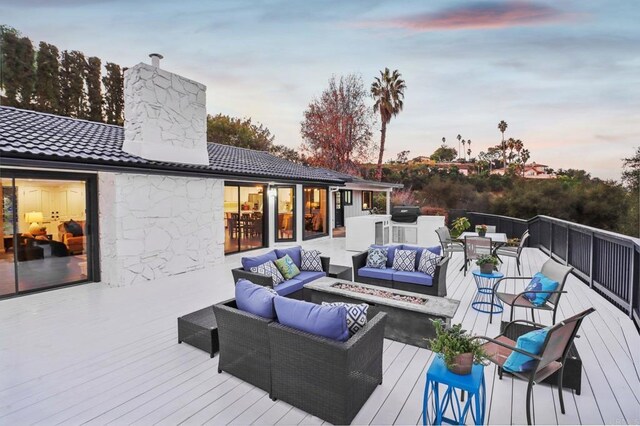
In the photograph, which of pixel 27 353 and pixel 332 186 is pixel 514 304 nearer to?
pixel 27 353

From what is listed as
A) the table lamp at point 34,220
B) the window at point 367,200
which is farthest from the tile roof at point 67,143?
the window at point 367,200

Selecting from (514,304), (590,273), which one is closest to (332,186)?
(590,273)

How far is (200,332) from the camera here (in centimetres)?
384

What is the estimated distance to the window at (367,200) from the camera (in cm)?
2052

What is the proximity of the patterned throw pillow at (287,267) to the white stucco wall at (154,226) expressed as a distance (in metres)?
3.51

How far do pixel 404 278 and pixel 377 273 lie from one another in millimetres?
485

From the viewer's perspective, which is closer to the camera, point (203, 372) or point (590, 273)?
point (203, 372)

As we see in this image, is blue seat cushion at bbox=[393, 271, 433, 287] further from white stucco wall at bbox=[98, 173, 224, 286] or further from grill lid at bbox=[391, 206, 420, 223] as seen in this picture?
grill lid at bbox=[391, 206, 420, 223]

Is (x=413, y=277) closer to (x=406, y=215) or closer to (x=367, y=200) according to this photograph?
(x=406, y=215)

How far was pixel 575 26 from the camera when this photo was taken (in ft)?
16.1

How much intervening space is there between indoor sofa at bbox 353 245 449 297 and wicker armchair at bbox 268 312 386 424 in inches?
109

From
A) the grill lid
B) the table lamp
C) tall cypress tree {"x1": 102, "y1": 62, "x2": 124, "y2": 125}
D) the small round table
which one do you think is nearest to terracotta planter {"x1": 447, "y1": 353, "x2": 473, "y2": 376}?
the small round table

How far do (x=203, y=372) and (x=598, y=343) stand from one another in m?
4.65

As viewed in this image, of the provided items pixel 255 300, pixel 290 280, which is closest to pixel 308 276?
pixel 290 280
